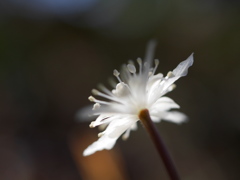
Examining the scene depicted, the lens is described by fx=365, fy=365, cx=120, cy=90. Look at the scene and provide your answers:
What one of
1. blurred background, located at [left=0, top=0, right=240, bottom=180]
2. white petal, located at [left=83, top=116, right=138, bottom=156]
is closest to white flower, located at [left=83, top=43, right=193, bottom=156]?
white petal, located at [left=83, top=116, right=138, bottom=156]

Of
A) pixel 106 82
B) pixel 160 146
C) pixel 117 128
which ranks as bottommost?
pixel 160 146

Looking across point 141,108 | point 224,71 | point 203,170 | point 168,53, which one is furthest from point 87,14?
point 141,108

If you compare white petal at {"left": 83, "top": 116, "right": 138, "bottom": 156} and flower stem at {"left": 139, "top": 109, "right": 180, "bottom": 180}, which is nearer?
flower stem at {"left": 139, "top": 109, "right": 180, "bottom": 180}

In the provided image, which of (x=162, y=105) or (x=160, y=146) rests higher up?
(x=162, y=105)

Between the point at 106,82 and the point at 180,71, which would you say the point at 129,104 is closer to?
the point at 180,71

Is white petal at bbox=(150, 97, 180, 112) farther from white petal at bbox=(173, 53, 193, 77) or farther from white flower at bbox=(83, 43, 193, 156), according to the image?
white petal at bbox=(173, 53, 193, 77)

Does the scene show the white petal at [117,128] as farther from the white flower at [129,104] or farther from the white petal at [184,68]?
the white petal at [184,68]

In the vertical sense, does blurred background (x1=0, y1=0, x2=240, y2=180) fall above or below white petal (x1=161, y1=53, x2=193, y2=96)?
above

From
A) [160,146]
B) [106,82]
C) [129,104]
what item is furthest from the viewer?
[106,82]

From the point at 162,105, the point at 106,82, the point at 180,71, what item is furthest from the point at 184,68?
the point at 106,82

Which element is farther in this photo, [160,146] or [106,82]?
[106,82]
